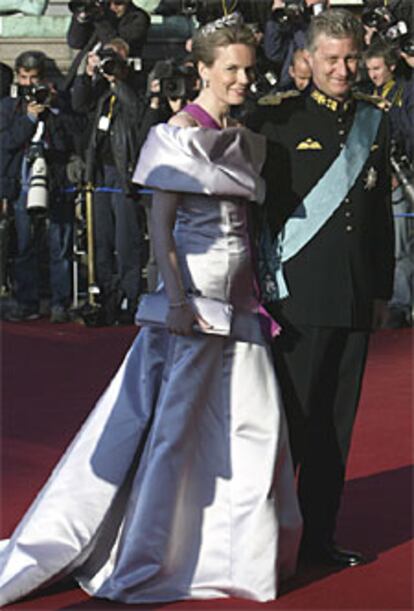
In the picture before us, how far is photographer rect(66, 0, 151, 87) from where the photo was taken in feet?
39.8

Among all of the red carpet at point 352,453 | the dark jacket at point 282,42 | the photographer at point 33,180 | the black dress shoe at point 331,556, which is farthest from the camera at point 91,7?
the black dress shoe at point 331,556

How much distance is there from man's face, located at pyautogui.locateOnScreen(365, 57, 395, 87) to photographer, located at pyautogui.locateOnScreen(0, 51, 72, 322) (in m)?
2.18

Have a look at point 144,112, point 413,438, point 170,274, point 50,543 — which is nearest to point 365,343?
point 170,274

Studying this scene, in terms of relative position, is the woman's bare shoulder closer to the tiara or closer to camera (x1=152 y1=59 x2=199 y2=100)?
the tiara

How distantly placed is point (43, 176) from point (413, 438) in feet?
15.1

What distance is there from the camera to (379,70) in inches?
433

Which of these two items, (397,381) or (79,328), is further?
(79,328)

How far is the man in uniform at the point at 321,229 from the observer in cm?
537

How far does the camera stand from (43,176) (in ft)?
37.3

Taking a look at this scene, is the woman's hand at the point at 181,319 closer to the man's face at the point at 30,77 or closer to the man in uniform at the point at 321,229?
the man in uniform at the point at 321,229

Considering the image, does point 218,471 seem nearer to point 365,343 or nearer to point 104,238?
point 365,343

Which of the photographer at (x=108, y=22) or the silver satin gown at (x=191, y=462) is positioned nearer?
the silver satin gown at (x=191, y=462)

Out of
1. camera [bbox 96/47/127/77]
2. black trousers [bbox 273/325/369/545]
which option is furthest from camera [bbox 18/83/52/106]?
black trousers [bbox 273/325/369/545]

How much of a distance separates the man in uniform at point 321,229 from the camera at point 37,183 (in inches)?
239
